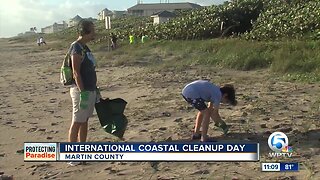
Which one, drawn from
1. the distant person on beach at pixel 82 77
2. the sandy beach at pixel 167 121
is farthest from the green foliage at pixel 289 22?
the distant person on beach at pixel 82 77

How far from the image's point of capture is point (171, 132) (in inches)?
269

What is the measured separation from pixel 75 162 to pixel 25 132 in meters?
2.68

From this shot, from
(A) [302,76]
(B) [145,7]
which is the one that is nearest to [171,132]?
(A) [302,76]

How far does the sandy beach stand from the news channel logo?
120 mm

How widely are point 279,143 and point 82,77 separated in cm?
261

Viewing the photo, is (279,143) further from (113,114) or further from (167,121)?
(167,121)

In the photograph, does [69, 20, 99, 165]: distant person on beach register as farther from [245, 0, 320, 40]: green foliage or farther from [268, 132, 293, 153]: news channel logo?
[245, 0, 320, 40]: green foliage

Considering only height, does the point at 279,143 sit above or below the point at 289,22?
below

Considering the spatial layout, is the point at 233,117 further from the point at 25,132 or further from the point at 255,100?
the point at 25,132

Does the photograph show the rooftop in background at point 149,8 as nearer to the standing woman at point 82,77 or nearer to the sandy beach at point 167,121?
the sandy beach at point 167,121

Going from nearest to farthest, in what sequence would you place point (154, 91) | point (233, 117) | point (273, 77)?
point (233, 117), point (154, 91), point (273, 77)

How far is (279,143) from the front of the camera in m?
5.61

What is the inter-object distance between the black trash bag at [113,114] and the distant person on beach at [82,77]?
0.33 m

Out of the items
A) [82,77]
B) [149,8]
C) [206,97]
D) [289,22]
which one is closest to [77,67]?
[82,77]
